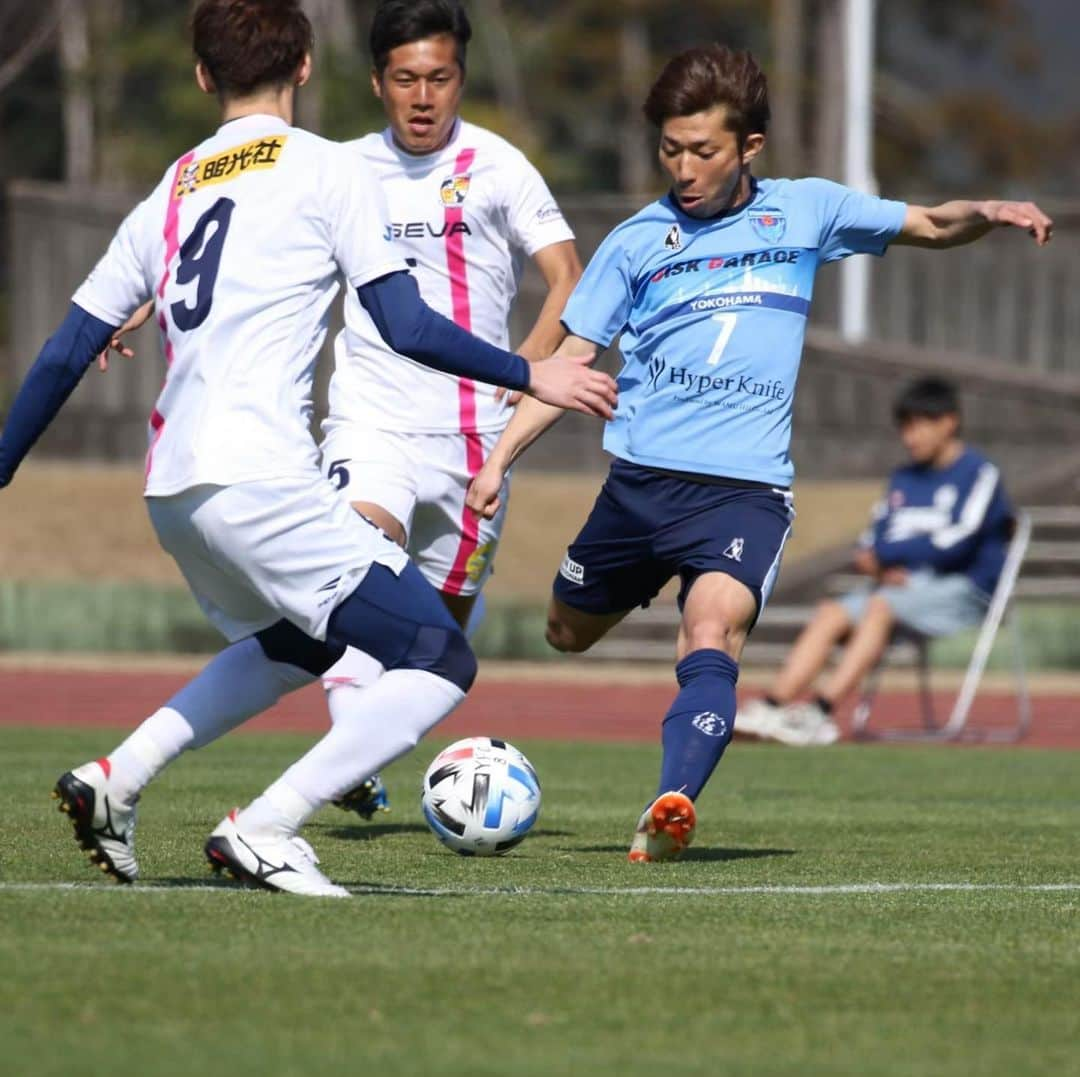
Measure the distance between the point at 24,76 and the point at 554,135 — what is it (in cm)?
1602

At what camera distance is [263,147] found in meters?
5.71

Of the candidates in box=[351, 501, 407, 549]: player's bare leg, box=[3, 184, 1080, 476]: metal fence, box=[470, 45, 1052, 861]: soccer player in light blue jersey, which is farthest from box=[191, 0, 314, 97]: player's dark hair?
box=[3, 184, 1080, 476]: metal fence

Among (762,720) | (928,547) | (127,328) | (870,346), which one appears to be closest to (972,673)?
(928,547)

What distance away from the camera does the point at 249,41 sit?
225 inches

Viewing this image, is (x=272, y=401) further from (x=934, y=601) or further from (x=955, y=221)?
(x=934, y=601)

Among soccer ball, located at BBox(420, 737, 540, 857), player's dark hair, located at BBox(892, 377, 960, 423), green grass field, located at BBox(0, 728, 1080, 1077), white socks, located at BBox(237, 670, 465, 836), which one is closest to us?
green grass field, located at BBox(0, 728, 1080, 1077)

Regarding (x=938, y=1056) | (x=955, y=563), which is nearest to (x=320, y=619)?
(x=938, y=1056)

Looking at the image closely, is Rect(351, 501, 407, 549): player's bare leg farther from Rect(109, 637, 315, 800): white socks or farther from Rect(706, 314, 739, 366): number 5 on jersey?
Rect(109, 637, 315, 800): white socks

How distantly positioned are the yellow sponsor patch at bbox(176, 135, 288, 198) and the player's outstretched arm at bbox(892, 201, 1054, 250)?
7.69 feet

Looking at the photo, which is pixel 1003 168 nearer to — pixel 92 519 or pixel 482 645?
pixel 92 519

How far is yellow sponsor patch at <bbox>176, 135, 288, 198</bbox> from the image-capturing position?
5695mm

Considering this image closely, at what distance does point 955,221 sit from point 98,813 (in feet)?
10.6

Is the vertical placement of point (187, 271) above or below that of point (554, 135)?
below

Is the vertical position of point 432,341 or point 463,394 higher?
point 432,341
